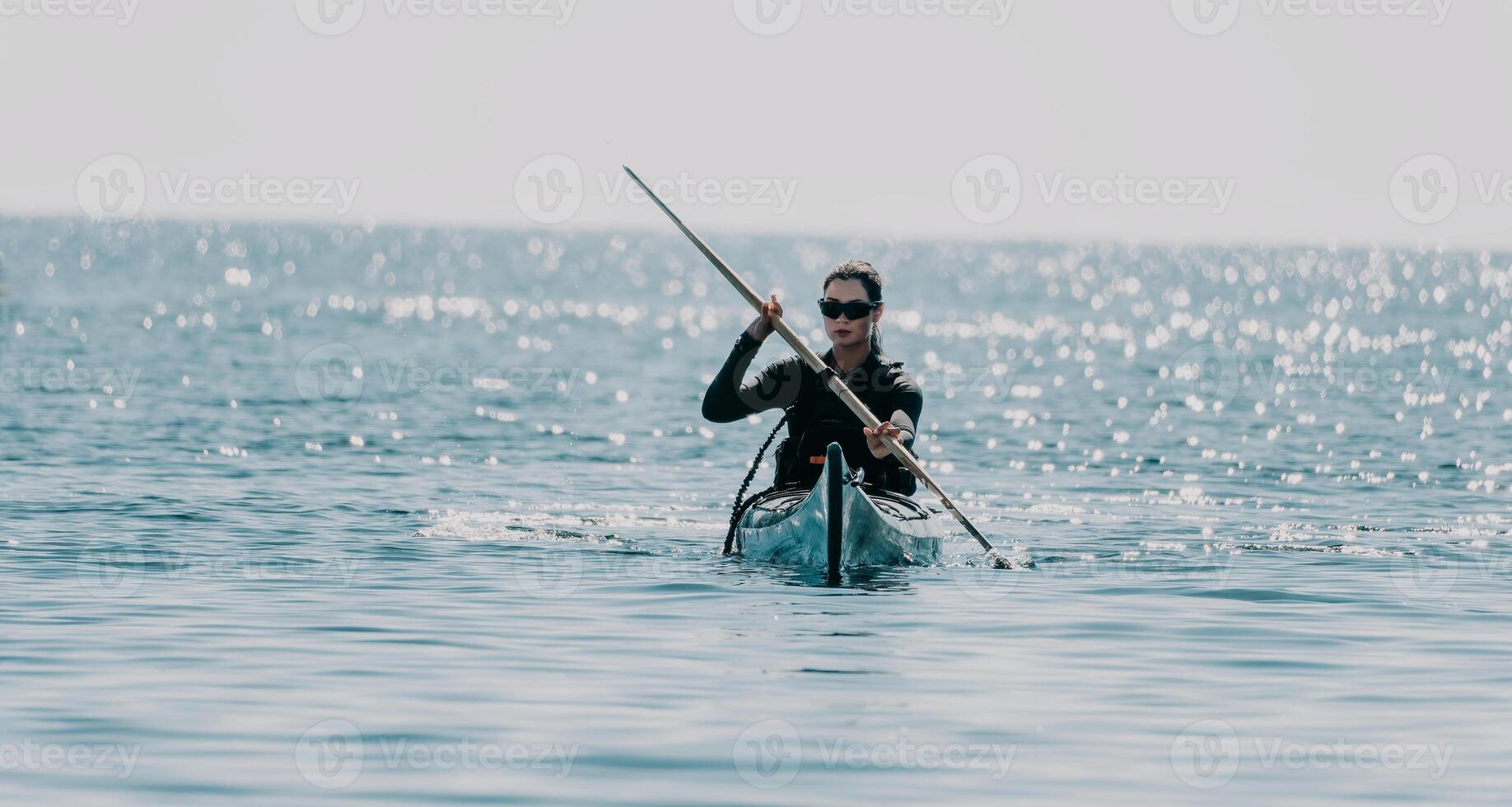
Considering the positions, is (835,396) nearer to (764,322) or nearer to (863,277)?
(863,277)

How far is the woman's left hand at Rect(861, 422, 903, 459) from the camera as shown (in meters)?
13.4

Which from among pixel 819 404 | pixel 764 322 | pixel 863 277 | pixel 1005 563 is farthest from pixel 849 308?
pixel 1005 563

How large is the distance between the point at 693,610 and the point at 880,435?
1826mm

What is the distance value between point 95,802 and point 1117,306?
320 feet

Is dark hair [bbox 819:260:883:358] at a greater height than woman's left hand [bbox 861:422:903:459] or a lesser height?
greater

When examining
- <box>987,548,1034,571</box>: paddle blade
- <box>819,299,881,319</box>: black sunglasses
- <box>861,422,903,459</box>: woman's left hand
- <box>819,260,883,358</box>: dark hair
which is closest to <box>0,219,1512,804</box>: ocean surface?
<box>987,548,1034,571</box>: paddle blade

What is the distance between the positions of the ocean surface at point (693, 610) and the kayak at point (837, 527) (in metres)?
0.24

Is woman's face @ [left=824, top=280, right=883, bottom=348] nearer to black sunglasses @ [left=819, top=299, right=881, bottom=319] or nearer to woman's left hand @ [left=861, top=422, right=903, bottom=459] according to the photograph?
black sunglasses @ [left=819, top=299, right=881, bottom=319]

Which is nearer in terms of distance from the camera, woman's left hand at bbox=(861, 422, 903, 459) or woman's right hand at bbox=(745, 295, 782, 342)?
woman's right hand at bbox=(745, 295, 782, 342)

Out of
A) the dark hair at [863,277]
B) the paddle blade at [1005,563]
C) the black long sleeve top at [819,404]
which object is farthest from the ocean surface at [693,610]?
the dark hair at [863,277]

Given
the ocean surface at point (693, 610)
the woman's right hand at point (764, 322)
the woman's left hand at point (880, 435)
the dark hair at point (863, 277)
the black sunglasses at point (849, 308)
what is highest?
the dark hair at point (863, 277)

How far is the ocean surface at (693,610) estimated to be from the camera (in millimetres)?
8641

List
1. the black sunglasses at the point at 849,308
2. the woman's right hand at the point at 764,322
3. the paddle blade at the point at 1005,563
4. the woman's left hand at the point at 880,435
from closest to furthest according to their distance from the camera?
the woman's right hand at the point at 764,322
the woman's left hand at the point at 880,435
the black sunglasses at the point at 849,308
the paddle blade at the point at 1005,563

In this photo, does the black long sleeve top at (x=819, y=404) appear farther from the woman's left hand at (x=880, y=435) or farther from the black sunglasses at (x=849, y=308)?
the black sunglasses at (x=849, y=308)
